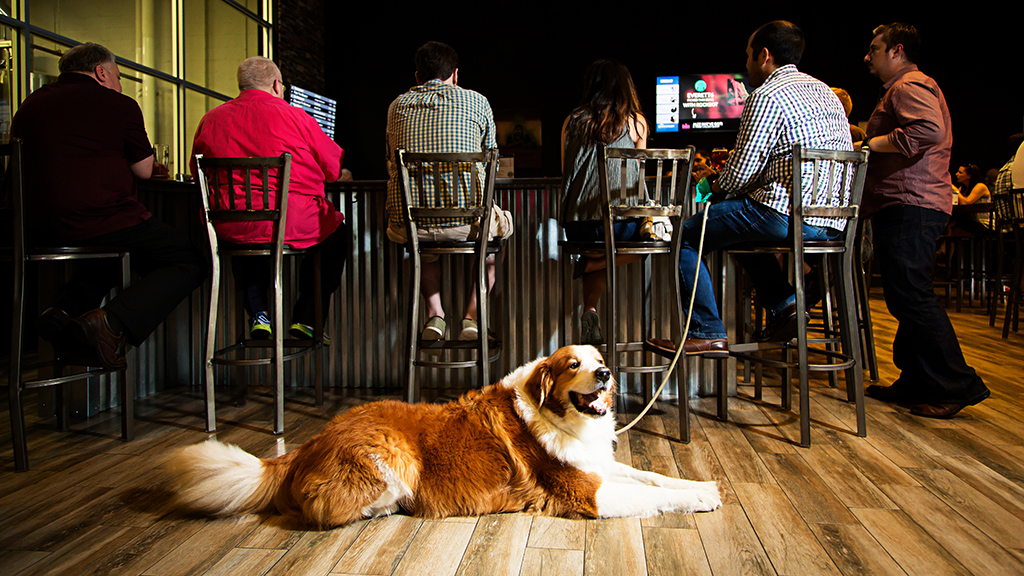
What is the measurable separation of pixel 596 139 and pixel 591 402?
1.36 metres

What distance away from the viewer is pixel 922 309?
8.84ft

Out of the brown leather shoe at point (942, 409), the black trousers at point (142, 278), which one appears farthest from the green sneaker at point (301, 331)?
the brown leather shoe at point (942, 409)

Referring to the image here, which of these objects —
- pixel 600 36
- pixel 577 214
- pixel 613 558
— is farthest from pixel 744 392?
pixel 600 36

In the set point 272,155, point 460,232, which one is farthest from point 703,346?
point 272,155

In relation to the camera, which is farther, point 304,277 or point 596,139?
point 304,277

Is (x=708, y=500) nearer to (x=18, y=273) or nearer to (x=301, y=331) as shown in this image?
(x=301, y=331)

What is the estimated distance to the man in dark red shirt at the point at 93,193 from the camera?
2326mm

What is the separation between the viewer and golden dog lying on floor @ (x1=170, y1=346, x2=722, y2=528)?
1.63m

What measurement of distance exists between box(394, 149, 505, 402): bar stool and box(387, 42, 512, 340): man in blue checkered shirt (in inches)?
2.4

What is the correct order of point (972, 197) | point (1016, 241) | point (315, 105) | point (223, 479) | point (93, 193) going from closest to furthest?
point (223, 479) < point (93, 193) < point (1016, 241) < point (315, 105) < point (972, 197)

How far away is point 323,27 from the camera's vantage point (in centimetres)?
831

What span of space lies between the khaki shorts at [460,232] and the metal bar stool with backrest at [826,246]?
3.31ft

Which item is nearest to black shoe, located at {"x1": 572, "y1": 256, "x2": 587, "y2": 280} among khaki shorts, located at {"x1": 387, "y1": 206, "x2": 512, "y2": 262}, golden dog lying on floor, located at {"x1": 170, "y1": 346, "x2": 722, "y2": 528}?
khaki shorts, located at {"x1": 387, "y1": 206, "x2": 512, "y2": 262}

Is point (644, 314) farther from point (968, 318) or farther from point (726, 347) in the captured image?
point (968, 318)
